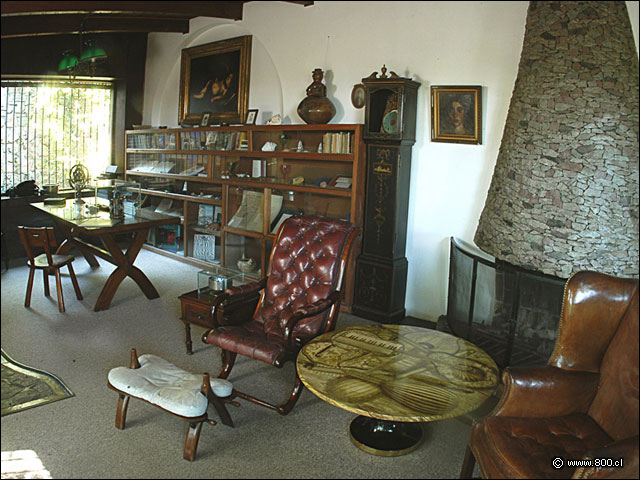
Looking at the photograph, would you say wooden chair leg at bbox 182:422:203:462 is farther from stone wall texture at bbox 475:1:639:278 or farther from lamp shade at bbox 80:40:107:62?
lamp shade at bbox 80:40:107:62

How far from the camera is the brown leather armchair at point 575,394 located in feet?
5.89

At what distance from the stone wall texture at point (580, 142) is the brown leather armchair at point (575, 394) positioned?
0.79 m

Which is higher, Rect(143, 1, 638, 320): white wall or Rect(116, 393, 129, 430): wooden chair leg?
Rect(143, 1, 638, 320): white wall

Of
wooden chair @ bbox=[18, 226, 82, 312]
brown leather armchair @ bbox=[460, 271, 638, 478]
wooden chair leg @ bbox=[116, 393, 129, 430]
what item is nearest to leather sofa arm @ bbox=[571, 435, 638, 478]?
brown leather armchair @ bbox=[460, 271, 638, 478]

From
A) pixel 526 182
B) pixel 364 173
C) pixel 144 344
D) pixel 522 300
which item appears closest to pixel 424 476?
pixel 522 300

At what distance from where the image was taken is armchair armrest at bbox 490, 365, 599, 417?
192 centimetres

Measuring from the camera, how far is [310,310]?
9.02 ft

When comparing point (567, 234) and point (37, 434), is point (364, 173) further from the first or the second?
point (37, 434)

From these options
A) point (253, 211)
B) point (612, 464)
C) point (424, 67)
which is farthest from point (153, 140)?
point (612, 464)

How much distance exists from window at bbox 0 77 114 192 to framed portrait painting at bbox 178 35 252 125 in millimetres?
997

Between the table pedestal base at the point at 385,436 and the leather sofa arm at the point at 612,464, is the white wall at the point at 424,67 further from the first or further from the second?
the leather sofa arm at the point at 612,464

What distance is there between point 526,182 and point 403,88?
3.96ft

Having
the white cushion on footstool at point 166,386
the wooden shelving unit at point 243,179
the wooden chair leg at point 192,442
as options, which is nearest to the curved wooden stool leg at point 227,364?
the white cushion on footstool at point 166,386

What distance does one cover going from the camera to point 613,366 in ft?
6.37
